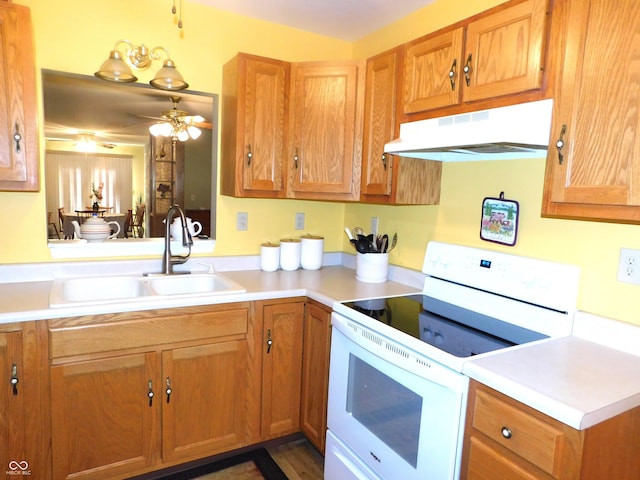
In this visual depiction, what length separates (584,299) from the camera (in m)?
1.53

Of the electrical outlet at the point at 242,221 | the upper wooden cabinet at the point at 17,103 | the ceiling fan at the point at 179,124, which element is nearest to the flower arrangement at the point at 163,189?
the ceiling fan at the point at 179,124

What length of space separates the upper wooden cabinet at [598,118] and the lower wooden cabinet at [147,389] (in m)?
1.41

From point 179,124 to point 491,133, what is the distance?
2636 millimetres

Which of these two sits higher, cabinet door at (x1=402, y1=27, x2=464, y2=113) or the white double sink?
cabinet door at (x1=402, y1=27, x2=464, y2=113)

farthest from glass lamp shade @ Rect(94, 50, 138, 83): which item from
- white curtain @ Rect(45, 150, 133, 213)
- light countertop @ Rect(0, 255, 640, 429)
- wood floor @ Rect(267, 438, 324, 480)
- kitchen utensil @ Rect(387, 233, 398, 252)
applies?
white curtain @ Rect(45, 150, 133, 213)

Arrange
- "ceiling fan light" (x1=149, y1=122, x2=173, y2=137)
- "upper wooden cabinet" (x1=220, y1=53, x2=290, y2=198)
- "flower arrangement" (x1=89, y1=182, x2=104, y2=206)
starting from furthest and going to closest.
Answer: "flower arrangement" (x1=89, y1=182, x2=104, y2=206) < "ceiling fan light" (x1=149, y1=122, x2=173, y2=137) < "upper wooden cabinet" (x1=220, y1=53, x2=290, y2=198)

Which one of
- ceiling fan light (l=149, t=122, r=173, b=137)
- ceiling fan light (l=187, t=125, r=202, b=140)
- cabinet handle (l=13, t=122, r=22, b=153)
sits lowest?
cabinet handle (l=13, t=122, r=22, b=153)

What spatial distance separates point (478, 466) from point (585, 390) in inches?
14.7

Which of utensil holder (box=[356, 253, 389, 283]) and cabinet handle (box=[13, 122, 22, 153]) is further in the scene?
utensil holder (box=[356, 253, 389, 283])

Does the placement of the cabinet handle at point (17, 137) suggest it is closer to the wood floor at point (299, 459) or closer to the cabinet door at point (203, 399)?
the cabinet door at point (203, 399)

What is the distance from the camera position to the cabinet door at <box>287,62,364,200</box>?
2.19 metres

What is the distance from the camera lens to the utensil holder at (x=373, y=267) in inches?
90.6

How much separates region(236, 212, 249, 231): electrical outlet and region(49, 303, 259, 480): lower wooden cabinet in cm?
67

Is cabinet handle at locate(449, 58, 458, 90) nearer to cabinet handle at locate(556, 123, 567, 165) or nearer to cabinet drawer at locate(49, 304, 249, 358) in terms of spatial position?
cabinet handle at locate(556, 123, 567, 165)
